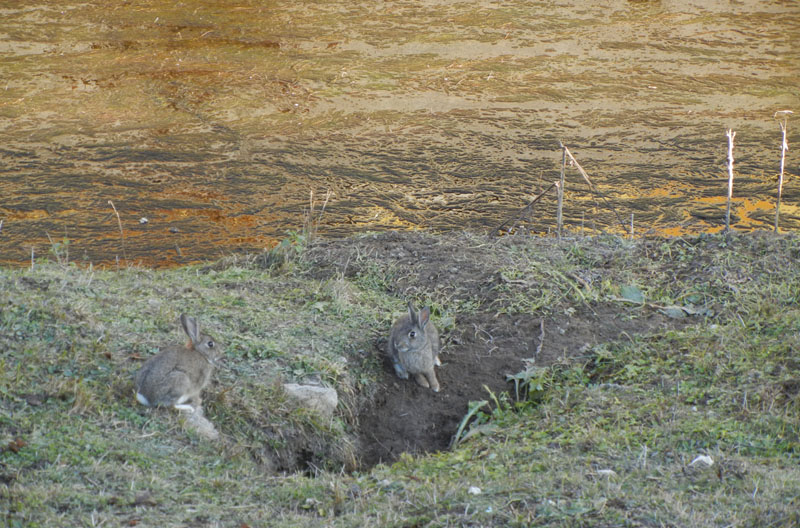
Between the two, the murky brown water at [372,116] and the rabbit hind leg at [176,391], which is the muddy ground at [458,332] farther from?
the murky brown water at [372,116]

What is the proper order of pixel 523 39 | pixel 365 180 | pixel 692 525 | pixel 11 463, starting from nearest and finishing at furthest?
pixel 692 525 < pixel 11 463 < pixel 365 180 < pixel 523 39

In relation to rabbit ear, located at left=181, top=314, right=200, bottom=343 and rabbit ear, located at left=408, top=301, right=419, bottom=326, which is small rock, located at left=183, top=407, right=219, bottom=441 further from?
rabbit ear, located at left=408, top=301, right=419, bottom=326

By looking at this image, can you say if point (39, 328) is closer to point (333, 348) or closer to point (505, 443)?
point (333, 348)

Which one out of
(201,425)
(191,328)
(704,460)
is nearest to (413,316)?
(191,328)

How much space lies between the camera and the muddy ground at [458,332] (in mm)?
5414

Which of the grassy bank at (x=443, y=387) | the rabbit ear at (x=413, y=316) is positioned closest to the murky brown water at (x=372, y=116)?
the grassy bank at (x=443, y=387)

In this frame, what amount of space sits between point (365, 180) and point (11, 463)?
6.05 meters

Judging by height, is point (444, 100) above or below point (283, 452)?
above

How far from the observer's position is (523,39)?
44.8ft

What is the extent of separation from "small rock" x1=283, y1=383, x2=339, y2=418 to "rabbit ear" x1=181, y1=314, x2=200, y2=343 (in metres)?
0.60

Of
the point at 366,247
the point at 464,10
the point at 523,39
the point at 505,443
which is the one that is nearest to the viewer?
the point at 505,443

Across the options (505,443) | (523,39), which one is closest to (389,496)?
(505,443)

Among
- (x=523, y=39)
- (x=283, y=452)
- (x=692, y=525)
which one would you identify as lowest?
(x=283, y=452)

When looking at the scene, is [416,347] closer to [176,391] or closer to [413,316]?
[413,316]
